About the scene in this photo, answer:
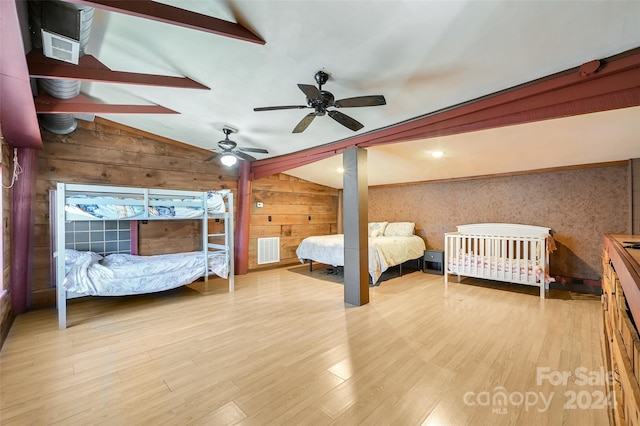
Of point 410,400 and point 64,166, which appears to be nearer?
point 410,400

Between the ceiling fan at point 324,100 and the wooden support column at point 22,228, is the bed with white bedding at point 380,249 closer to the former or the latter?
the ceiling fan at point 324,100

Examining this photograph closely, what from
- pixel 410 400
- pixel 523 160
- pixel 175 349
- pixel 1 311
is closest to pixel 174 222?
pixel 1 311

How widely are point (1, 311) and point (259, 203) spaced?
13.2 ft

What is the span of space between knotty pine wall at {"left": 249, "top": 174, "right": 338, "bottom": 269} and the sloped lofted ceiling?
2.46 m

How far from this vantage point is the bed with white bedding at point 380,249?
4707mm

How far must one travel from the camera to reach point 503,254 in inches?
175

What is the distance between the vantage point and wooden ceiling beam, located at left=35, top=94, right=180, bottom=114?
115 inches

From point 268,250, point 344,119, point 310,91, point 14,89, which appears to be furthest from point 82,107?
point 268,250

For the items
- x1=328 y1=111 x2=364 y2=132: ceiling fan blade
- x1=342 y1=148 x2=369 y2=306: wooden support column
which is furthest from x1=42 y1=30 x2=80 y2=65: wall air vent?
x1=342 y1=148 x2=369 y2=306: wooden support column

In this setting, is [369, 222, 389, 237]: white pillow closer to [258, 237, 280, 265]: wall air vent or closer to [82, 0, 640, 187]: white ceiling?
[258, 237, 280, 265]: wall air vent

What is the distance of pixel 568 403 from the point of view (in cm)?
182

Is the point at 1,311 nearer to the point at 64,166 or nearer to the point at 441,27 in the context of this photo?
the point at 64,166

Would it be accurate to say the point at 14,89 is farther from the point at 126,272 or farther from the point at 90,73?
the point at 126,272

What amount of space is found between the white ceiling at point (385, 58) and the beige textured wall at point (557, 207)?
0.64 metres
